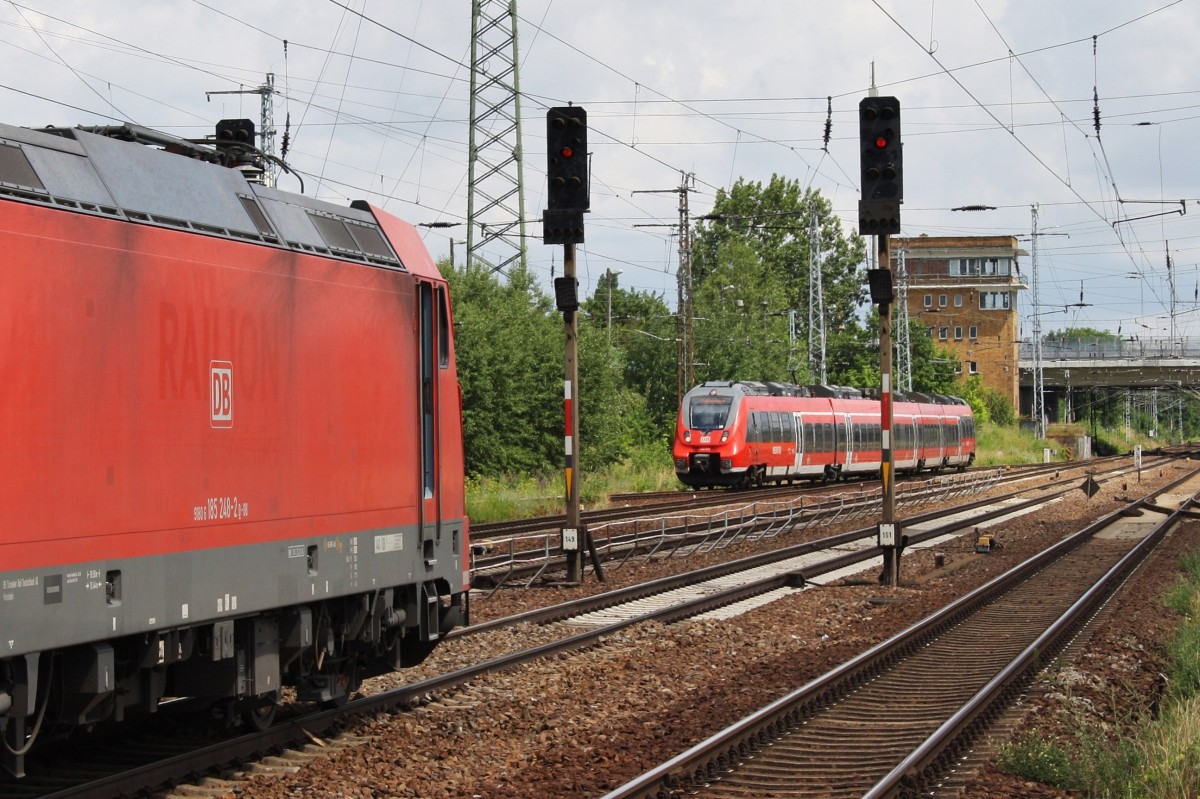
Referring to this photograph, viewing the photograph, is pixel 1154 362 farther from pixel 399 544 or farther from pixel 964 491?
pixel 399 544

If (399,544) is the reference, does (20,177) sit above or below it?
above

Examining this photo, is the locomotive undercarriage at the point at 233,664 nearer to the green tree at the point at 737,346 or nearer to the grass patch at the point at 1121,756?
the grass patch at the point at 1121,756

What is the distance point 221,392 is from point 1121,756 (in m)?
5.98

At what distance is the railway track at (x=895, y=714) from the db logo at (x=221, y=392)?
3170 millimetres

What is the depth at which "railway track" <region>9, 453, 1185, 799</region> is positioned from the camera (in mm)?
8508

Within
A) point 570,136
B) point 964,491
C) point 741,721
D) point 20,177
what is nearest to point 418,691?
point 741,721

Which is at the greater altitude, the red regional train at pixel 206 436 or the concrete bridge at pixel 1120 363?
the concrete bridge at pixel 1120 363

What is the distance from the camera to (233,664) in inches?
353

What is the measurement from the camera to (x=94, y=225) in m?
7.71

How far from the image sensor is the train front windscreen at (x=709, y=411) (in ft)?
144

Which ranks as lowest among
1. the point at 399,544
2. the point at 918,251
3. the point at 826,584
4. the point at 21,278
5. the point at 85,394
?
the point at 826,584

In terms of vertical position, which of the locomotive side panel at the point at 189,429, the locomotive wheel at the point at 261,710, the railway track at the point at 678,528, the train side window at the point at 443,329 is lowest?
the locomotive wheel at the point at 261,710

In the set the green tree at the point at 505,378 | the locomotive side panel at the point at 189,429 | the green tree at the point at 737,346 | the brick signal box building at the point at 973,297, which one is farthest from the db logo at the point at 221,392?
the brick signal box building at the point at 973,297

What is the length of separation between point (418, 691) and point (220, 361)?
3948 millimetres
